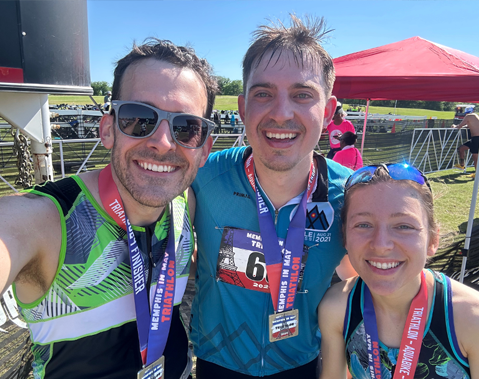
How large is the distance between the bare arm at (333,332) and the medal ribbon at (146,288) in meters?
0.90

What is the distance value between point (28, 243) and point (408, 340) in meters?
1.87

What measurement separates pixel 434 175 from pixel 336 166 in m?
14.3

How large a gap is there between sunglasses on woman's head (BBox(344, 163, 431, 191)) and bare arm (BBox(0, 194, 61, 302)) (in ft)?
5.17

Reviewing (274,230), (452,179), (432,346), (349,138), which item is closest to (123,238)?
(274,230)

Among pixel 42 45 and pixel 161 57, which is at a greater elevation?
pixel 42 45

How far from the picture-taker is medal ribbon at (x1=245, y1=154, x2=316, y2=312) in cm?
183

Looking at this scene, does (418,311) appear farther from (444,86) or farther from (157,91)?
(444,86)

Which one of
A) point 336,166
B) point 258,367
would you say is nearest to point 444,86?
point 336,166

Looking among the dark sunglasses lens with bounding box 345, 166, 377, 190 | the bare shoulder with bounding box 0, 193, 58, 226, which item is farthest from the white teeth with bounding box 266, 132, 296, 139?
the bare shoulder with bounding box 0, 193, 58, 226

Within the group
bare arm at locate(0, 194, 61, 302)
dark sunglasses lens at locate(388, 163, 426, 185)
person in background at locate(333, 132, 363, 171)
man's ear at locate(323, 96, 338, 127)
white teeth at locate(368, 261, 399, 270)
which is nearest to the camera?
bare arm at locate(0, 194, 61, 302)

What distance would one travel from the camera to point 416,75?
4.68m

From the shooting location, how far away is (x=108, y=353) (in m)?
1.48

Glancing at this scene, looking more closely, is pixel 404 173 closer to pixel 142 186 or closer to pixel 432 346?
pixel 432 346

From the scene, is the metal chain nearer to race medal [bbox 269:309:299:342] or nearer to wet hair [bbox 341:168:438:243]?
race medal [bbox 269:309:299:342]
